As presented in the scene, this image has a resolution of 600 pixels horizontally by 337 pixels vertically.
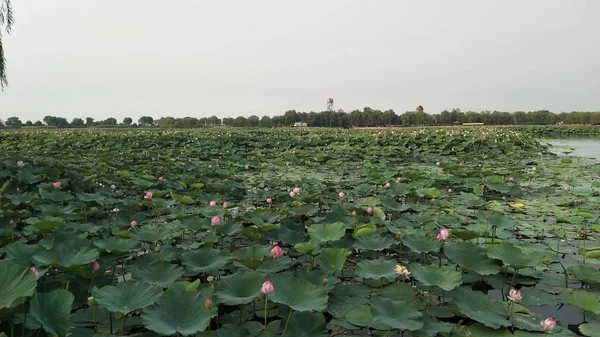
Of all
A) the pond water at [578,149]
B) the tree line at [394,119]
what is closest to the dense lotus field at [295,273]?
the pond water at [578,149]

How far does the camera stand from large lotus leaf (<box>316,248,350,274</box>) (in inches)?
68.1

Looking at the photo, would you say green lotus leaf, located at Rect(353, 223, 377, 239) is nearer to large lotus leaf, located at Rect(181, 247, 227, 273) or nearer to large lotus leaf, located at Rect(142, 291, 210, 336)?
large lotus leaf, located at Rect(181, 247, 227, 273)

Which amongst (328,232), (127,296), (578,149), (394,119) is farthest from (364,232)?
(394,119)

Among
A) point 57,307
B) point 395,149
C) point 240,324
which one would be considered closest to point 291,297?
point 240,324

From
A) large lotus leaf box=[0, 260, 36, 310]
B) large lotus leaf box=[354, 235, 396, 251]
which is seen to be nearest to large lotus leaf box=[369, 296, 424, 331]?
large lotus leaf box=[354, 235, 396, 251]

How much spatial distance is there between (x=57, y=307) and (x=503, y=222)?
7.92 feet

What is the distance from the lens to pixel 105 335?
125 centimetres

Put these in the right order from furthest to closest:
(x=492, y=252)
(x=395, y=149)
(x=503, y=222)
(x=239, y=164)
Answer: (x=395, y=149), (x=239, y=164), (x=503, y=222), (x=492, y=252)

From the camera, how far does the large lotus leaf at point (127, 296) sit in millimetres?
1299

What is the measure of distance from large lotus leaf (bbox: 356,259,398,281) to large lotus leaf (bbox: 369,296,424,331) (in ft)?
1.07

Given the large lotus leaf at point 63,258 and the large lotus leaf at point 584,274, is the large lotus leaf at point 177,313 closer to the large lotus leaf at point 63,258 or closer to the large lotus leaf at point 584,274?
the large lotus leaf at point 63,258

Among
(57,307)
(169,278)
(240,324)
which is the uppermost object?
(57,307)

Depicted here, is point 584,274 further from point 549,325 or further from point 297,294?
point 297,294

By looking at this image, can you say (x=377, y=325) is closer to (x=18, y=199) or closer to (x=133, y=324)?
(x=133, y=324)
